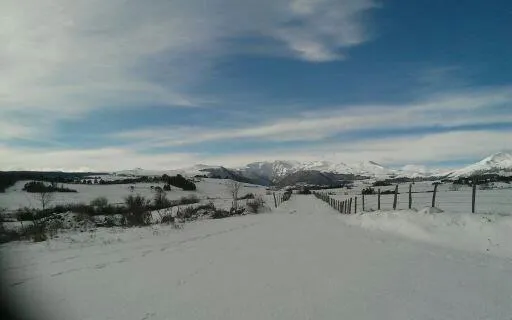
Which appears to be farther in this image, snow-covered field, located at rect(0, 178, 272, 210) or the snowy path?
snow-covered field, located at rect(0, 178, 272, 210)

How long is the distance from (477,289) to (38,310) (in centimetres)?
752

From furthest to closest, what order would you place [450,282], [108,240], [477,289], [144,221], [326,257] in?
1. [144,221]
2. [108,240]
3. [326,257]
4. [450,282]
5. [477,289]

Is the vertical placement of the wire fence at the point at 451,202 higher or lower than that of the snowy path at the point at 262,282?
higher

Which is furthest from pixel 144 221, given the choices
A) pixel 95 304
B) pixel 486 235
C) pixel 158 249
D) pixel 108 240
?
pixel 95 304

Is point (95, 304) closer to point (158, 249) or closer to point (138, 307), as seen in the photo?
point (138, 307)

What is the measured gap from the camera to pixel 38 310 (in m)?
7.57

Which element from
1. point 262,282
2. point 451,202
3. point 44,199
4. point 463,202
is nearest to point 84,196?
point 44,199

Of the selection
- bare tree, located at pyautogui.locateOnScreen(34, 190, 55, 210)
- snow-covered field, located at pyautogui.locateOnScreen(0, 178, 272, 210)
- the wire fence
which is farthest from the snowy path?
snow-covered field, located at pyautogui.locateOnScreen(0, 178, 272, 210)

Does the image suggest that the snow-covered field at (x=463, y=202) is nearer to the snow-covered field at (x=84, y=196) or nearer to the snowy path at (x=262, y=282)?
the snowy path at (x=262, y=282)

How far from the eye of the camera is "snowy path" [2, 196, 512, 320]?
292 inches

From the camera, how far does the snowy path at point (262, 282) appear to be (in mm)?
7410

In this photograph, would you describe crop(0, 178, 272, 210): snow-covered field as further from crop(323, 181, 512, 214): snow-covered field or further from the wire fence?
crop(323, 181, 512, 214): snow-covered field

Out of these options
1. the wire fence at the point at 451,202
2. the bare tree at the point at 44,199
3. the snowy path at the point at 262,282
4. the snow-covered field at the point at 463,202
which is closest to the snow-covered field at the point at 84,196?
the bare tree at the point at 44,199

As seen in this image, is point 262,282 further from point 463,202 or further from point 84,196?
point 84,196
